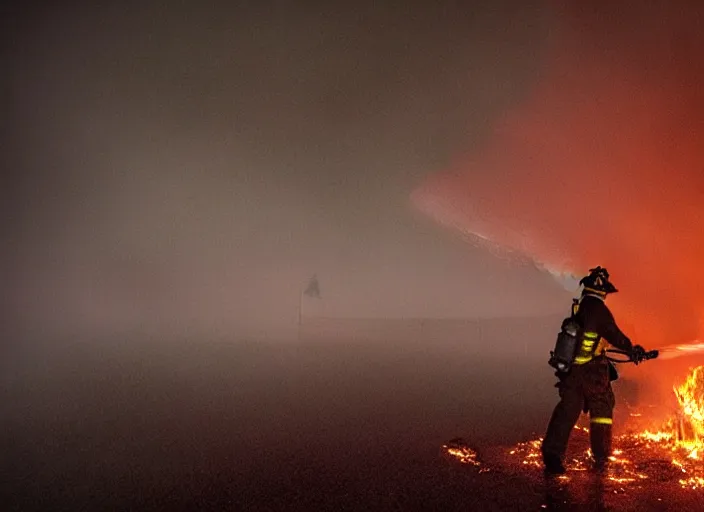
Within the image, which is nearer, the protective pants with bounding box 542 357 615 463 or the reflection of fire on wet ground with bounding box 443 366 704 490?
the reflection of fire on wet ground with bounding box 443 366 704 490

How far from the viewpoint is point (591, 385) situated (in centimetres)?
539

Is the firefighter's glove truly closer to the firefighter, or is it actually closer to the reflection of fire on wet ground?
the firefighter

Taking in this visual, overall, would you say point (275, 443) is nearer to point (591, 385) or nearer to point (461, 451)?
point (461, 451)

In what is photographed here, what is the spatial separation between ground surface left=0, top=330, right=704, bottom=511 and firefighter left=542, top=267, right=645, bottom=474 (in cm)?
40

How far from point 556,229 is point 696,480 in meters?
4.76

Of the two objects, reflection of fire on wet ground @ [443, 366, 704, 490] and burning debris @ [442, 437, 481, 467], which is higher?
reflection of fire on wet ground @ [443, 366, 704, 490]

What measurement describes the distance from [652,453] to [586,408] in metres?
0.92

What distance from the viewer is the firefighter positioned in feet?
17.3

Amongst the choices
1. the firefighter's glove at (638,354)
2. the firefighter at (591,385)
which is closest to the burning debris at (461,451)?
the firefighter at (591,385)

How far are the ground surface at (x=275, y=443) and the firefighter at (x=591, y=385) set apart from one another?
0.40m

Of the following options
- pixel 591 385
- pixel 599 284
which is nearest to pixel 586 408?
pixel 591 385

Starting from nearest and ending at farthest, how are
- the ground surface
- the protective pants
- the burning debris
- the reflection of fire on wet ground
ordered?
1. the ground surface
2. the reflection of fire on wet ground
3. the protective pants
4. the burning debris

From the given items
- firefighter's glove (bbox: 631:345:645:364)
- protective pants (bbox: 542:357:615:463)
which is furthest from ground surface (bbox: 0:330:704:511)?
firefighter's glove (bbox: 631:345:645:364)

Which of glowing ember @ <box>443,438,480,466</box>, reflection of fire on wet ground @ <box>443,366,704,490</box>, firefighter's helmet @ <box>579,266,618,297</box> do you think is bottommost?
glowing ember @ <box>443,438,480,466</box>
